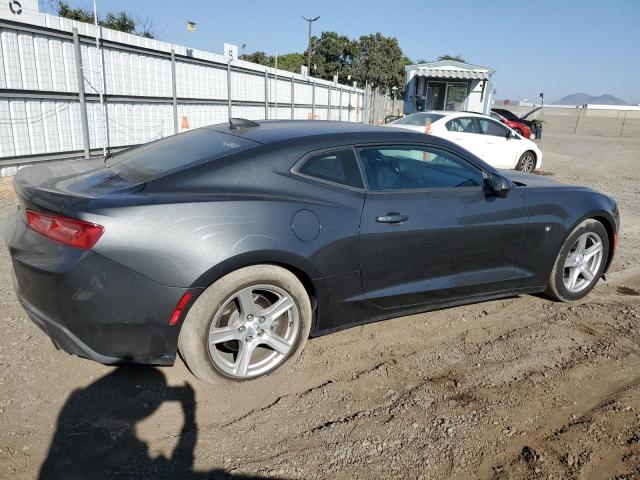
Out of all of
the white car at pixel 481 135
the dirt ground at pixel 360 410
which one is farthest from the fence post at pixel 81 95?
the white car at pixel 481 135

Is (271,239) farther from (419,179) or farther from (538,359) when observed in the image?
(538,359)

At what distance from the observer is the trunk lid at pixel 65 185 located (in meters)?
2.54

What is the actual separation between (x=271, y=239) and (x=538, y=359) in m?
2.08

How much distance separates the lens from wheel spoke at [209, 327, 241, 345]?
2754 mm

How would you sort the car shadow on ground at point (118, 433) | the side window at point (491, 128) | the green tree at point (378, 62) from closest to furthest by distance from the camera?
the car shadow on ground at point (118, 433) < the side window at point (491, 128) < the green tree at point (378, 62)

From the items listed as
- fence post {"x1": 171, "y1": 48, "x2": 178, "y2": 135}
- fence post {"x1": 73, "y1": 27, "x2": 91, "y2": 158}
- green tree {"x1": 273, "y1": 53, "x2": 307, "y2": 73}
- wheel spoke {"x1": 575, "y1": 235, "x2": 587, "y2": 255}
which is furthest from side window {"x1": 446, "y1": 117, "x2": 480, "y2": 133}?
green tree {"x1": 273, "y1": 53, "x2": 307, "y2": 73}

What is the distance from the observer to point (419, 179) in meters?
3.53

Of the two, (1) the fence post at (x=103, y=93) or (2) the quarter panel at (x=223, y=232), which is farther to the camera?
(1) the fence post at (x=103, y=93)

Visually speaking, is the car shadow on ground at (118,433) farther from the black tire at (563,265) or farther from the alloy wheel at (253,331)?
the black tire at (563,265)

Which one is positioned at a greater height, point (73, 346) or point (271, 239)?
point (271, 239)

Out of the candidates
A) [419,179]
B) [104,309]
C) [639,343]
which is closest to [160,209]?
[104,309]

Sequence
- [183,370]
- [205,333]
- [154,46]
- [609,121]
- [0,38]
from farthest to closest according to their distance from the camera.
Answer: [609,121]
[154,46]
[0,38]
[183,370]
[205,333]

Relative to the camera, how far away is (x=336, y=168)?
3.16 meters

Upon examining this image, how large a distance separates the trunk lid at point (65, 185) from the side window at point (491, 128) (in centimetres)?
1002
